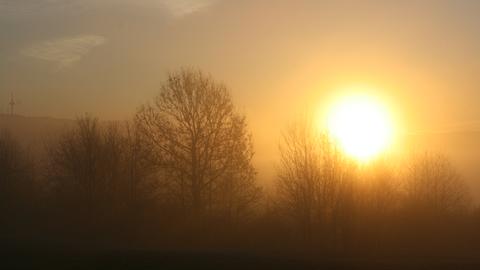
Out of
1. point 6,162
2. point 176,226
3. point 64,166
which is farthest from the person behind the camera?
point 6,162

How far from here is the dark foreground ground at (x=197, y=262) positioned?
1045 inches

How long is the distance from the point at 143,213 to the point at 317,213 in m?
15.1

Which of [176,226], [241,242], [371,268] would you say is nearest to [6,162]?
[176,226]

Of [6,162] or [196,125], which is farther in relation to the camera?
[6,162]

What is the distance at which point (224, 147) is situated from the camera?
52031mm

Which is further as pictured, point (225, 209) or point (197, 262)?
point (225, 209)

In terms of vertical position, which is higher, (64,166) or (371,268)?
(64,166)

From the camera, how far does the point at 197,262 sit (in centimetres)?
2739

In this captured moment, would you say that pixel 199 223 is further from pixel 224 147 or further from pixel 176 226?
pixel 224 147

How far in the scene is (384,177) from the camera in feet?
224

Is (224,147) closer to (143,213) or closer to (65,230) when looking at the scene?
(143,213)

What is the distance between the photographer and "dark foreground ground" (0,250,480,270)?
87.1ft

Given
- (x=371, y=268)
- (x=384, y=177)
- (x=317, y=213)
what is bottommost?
(x=371, y=268)

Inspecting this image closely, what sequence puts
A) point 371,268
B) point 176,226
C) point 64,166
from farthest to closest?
1. point 64,166
2. point 176,226
3. point 371,268
